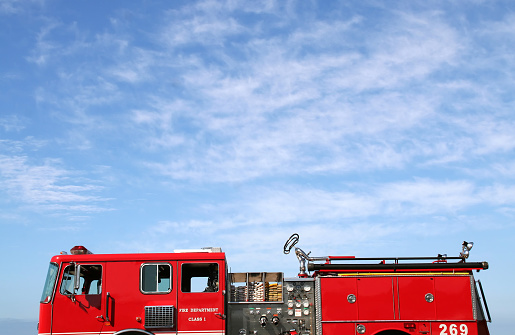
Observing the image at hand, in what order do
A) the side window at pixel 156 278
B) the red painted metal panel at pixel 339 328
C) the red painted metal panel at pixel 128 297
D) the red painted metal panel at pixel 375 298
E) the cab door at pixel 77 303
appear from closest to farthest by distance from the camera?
the cab door at pixel 77 303
the red painted metal panel at pixel 128 297
the side window at pixel 156 278
the red painted metal panel at pixel 339 328
the red painted metal panel at pixel 375 298

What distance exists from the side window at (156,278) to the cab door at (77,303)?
1.07 m

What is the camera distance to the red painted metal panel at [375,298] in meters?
14.4

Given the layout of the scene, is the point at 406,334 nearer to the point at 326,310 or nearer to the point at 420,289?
the point at 420,289

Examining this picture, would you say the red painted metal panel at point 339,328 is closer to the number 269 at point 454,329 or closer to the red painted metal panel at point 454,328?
the red painted metal panel at point 454,328

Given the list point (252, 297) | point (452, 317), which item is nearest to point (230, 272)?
point (252, 297)

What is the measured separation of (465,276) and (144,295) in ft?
28.1

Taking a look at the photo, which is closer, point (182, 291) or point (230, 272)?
point (182, 291)

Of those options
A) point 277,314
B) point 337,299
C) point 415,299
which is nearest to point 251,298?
point 277,314

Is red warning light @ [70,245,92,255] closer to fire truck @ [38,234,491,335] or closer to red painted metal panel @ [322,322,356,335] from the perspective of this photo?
fire truck @ [38,234,491,335]

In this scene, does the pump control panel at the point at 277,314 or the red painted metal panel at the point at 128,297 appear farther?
the pump control panel at the point at 277,314

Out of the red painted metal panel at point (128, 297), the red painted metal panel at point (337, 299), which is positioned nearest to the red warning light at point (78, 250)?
the red painted metal panel at point (128, 297)

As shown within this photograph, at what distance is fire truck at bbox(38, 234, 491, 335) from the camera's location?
13797 millimetres

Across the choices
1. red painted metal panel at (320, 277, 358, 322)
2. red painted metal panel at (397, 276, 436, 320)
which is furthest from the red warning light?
red painted metal panel at (397, 276, 436, 320)

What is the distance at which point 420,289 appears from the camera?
574 inches
